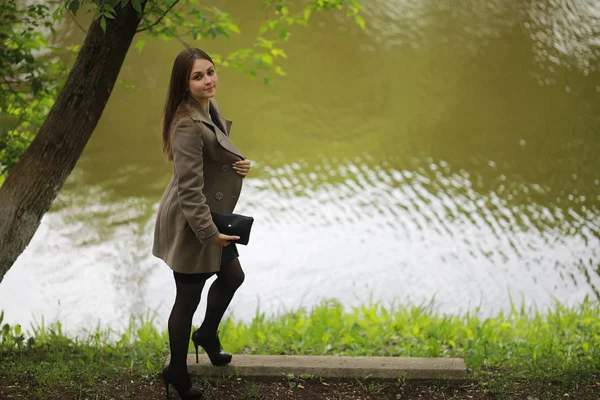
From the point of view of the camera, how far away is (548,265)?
626 cm

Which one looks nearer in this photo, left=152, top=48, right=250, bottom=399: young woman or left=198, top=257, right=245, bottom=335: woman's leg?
left=152, top=48, right=250, bottom=399: young woman

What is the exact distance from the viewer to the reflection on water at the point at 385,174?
5.95m

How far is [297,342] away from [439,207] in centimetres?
342

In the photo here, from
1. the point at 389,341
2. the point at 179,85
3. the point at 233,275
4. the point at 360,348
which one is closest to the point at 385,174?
the point at 389,341

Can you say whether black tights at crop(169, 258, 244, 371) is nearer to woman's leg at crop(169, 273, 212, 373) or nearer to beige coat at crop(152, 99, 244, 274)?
woman's leg at crop(169, 273, 212, 373)

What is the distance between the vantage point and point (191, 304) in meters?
2.69

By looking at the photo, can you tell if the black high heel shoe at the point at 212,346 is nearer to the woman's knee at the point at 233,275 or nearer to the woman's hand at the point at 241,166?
the woman's knee at the point at 233,275

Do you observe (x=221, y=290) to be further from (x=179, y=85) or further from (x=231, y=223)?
(x=179, y=85)

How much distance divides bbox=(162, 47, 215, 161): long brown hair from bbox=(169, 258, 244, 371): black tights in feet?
1.68

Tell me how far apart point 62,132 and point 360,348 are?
72.8 inches

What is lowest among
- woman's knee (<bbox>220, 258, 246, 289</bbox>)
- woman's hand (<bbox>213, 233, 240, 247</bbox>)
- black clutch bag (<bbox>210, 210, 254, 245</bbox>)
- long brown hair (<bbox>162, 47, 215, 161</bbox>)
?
woman's knee (<bbox>220, 258, 246, 289</bbox>)

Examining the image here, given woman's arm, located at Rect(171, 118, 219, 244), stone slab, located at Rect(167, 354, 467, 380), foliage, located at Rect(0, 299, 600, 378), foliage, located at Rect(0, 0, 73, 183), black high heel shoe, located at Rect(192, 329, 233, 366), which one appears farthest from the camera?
foliage, located at Rect(0, 0, 73, 183)

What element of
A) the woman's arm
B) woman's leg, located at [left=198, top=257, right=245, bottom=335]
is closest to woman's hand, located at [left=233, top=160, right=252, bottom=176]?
the woman's arm

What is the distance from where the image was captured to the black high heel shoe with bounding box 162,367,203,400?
2771 mm
